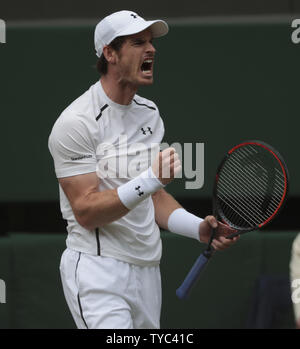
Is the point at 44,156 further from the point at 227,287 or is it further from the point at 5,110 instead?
the point at 227,287

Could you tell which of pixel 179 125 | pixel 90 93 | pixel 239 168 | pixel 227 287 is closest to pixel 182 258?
pixel 227 287

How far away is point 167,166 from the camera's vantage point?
3812 mm

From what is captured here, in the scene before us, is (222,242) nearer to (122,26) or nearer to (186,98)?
(122,26)

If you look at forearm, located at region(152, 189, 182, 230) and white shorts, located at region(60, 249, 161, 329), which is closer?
white shorts, located at region(60, 249, 161, 329)

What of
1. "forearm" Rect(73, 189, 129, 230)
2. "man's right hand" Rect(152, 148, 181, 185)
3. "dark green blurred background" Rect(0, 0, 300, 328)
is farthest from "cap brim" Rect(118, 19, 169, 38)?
"dark green blurred background" Rect(0, 0, 300, 328)

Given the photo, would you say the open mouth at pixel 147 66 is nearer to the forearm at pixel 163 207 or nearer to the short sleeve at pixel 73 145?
the short sleeve at pixel 73 145

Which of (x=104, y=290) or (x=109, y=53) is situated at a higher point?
(x=109, y=53)

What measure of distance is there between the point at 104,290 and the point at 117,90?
2.86 ft

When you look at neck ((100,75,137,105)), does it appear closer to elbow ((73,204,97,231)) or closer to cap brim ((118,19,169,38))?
cap brim ((118,19,169,38))

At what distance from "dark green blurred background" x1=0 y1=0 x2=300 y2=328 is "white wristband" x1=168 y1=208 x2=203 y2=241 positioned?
4.20 feet

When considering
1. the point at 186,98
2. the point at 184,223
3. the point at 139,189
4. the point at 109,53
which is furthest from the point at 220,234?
the point at 186,98

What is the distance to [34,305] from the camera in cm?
566

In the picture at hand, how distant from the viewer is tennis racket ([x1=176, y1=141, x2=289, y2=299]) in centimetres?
410
